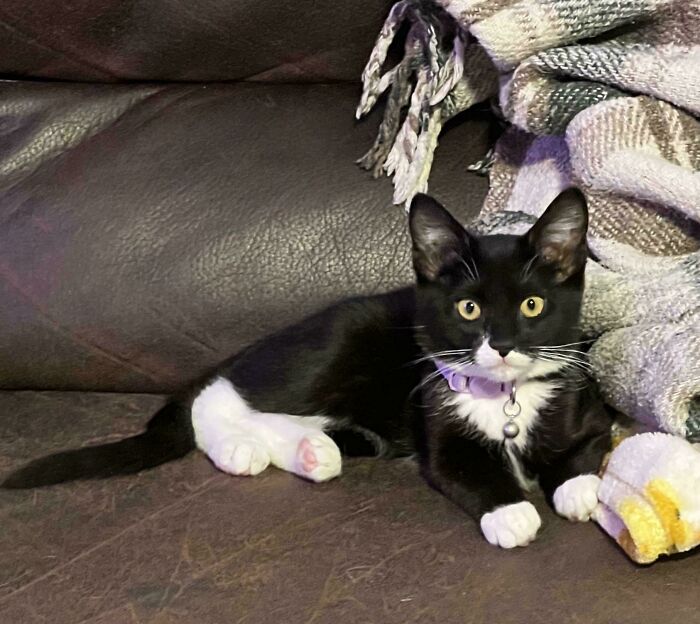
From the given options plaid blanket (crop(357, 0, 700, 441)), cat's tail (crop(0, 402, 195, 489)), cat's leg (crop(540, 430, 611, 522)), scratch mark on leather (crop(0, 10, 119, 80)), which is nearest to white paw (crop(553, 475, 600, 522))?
cat's leg (crop(540, 430, 611, 522))

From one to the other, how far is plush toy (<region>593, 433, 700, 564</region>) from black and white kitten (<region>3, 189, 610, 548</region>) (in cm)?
4

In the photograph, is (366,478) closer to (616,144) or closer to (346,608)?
(346,608)

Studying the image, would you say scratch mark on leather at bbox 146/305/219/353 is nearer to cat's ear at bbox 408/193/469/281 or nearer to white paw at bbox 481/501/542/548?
cat's ear at bbox 408/193/469/281

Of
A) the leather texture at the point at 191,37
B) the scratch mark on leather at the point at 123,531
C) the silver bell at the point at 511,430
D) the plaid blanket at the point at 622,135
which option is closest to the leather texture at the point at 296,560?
the scratch mark on leather at the point at 123,531

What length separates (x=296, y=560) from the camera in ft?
3.11

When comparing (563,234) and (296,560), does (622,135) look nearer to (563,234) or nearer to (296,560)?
(563,234)

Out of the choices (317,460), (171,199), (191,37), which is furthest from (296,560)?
(191,37)

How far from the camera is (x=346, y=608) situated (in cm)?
87

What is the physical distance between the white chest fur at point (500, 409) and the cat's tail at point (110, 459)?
1.13 ft

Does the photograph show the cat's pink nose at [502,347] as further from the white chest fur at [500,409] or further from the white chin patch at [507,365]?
the white chest fur at [500,409]

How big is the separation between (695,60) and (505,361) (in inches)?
16.2

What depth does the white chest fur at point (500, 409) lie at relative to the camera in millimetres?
1136

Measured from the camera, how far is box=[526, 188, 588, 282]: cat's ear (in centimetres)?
104

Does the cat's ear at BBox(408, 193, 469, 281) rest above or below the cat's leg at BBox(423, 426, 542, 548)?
above
